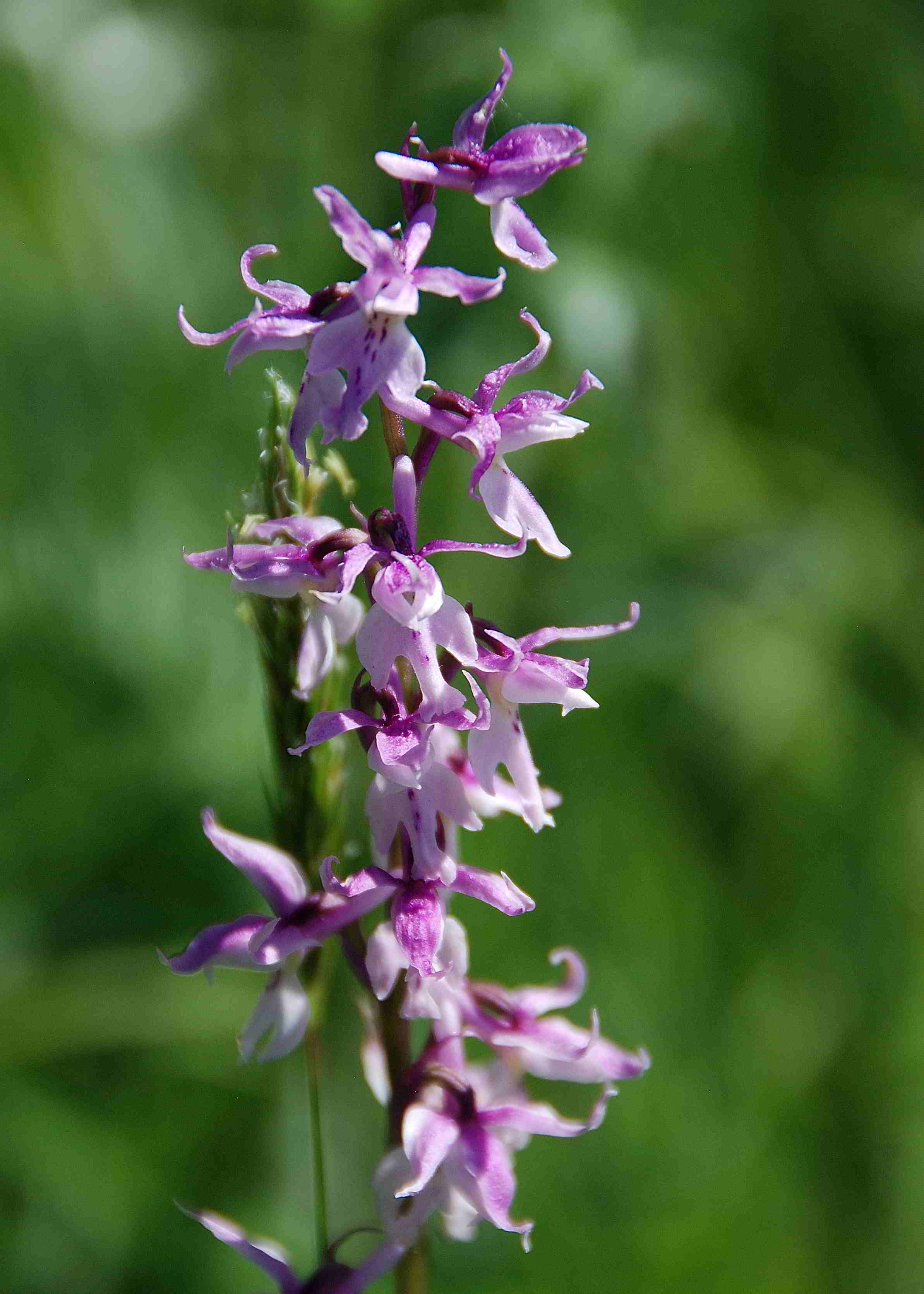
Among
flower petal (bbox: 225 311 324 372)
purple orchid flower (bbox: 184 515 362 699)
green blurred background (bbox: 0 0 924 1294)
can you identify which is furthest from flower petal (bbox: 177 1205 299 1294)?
green blurred background (bbox: 0 0 924 1294)

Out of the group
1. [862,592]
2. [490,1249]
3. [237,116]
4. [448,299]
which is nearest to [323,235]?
[448,299]

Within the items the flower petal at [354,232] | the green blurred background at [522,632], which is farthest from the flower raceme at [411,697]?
the green blurred background at [522,632]

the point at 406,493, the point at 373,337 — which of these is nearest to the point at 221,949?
the point at 406,493

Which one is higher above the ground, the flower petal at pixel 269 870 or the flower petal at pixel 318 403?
the flower petal at pixel 318 403

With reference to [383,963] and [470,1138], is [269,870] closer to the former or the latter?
[383,963]

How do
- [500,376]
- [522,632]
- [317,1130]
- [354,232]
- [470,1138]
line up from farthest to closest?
[522,632]
[317,1130]
[470,1138]
[500,376]
[354,232]

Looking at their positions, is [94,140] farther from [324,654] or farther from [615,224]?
[324,654]

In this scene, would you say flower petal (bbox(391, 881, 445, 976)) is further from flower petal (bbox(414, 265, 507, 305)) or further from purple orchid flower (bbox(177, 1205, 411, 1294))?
flower petal (bbox(414, 265, 507, 305))

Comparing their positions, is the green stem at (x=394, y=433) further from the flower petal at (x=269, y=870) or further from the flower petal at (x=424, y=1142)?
the flower petal at (x=424, y=1142)
